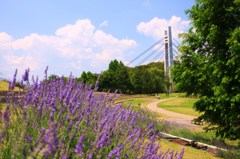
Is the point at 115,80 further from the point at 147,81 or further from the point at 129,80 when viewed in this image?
the point at 147,81

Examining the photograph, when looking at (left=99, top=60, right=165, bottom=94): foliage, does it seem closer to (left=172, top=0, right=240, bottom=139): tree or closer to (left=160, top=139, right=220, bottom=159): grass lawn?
(left=172, top=0, right=240, bottom=139): tree

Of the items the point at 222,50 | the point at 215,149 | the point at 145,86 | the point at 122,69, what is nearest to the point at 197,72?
the point at 222,50

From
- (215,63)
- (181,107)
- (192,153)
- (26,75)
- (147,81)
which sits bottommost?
(192,153)

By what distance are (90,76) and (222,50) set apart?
5590 centimetres

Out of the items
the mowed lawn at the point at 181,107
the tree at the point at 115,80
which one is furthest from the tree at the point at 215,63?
the tree at the point at 115,80

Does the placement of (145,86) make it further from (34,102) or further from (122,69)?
(34,102)

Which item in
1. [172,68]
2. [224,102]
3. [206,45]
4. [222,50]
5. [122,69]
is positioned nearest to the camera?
[224,102]

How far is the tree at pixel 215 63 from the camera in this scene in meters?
10.0

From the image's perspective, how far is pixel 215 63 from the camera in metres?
10.6

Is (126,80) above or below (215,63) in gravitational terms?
above

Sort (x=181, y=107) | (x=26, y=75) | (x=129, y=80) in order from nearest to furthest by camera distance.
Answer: (x=26, y=75) → (x=181, y=107) → (x=129, y=80)

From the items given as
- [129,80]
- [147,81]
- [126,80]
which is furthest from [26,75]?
[147,81]

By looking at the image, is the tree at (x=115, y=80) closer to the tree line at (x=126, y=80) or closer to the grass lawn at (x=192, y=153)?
the tree line at (x=126, y=80)

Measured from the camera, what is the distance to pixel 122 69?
6300cm
